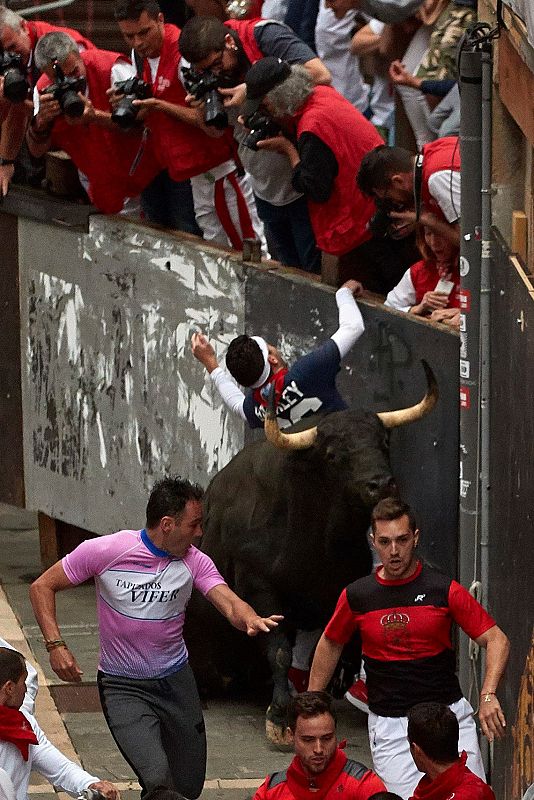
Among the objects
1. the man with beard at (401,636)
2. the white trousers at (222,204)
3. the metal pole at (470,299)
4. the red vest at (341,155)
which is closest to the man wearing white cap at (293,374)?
the red vest at (341,155)

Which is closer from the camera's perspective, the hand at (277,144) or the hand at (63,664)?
the hand at (63,664)

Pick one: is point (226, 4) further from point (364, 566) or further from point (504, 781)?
point (504, 781)

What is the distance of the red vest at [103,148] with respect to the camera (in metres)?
12.0

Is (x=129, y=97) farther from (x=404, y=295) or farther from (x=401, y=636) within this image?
(x=401, y=636)

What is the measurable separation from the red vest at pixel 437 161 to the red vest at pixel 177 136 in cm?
271

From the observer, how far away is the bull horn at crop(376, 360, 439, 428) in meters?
9.34

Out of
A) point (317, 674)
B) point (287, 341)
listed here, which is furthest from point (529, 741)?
point (287, 341)

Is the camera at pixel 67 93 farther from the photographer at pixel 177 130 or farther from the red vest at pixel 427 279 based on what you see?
the red vest at pixel 427 279

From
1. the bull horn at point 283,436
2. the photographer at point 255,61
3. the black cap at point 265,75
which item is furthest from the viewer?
the photographer at point 255,61

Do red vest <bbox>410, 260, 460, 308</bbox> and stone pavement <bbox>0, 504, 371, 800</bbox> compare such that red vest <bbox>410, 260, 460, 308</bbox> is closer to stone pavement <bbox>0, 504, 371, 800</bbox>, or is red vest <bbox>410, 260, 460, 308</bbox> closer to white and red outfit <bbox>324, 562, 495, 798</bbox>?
stone pavement <bbox>0, 504, 371, 800</bbox>

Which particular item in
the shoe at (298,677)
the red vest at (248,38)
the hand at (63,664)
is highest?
the red vest at (248,38)

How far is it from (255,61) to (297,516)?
8.95 feet

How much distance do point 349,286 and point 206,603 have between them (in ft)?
6.68

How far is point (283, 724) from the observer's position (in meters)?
9.85
